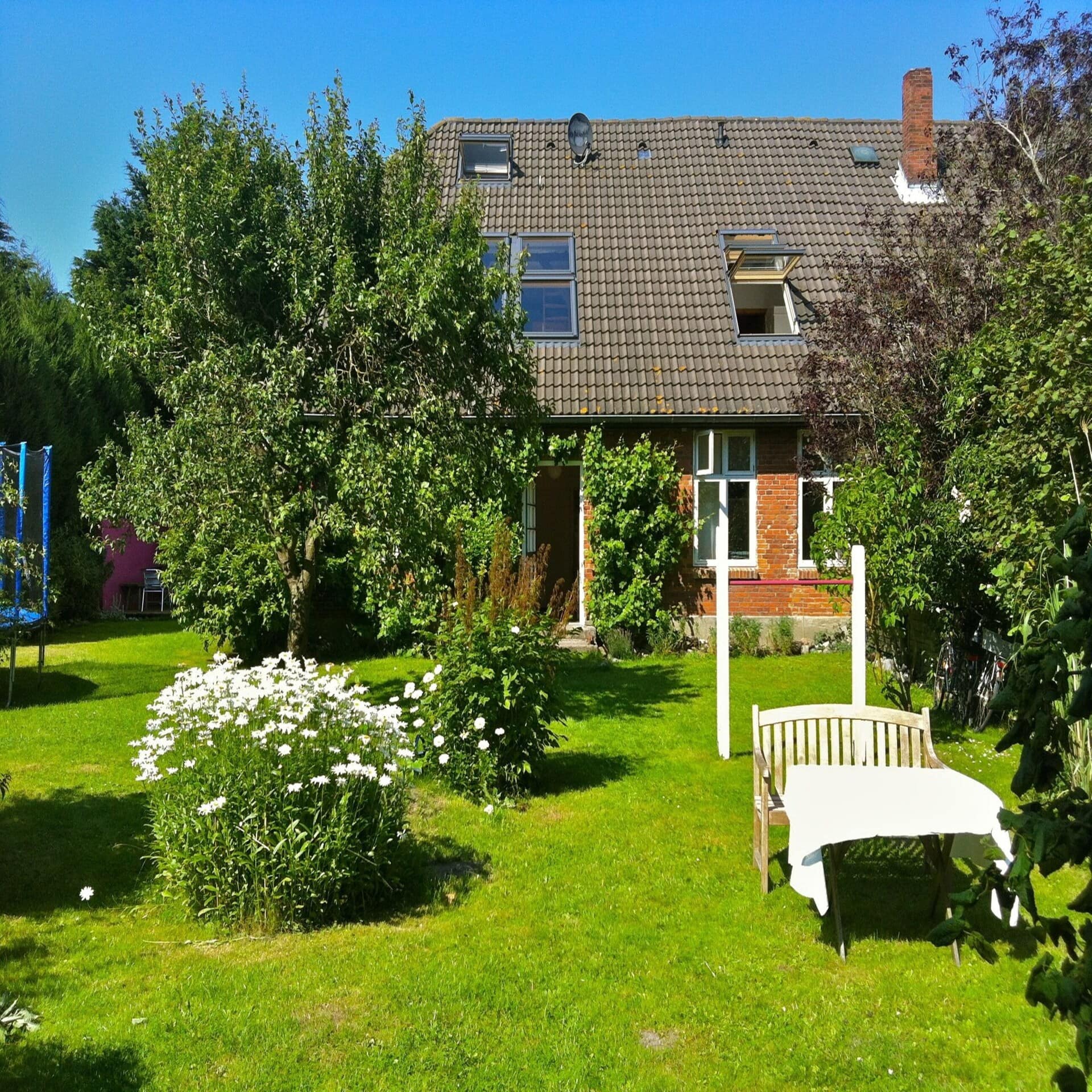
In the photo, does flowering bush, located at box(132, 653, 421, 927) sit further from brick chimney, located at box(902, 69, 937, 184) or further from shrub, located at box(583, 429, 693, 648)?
brick chimney, located at box(902, 69, 937, 184)

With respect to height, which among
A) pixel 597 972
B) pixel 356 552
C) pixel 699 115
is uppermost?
pixel 699 115

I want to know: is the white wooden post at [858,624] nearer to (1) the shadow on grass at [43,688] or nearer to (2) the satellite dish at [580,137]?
(1) the shadow on grass at [43,688]

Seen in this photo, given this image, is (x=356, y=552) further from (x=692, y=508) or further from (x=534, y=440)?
(x=692, y=508)

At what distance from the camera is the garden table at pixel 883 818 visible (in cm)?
461

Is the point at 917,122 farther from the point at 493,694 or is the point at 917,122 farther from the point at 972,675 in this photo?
the point at 493,694

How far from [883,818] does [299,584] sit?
7201 millimetres

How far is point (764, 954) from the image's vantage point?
16.2 feet

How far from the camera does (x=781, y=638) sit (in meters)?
13.7

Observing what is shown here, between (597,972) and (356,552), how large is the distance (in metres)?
6.01

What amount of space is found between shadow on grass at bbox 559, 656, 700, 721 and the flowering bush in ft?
14.6

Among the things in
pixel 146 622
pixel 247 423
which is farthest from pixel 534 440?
pixel 146 622

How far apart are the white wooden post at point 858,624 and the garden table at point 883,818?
2.65m

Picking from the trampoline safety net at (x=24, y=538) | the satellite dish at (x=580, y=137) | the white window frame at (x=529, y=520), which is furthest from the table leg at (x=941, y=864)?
the satellite dish at (x=580, y=137)

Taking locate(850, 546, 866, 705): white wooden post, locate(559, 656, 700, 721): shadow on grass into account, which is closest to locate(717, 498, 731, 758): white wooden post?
locate(850, 546, 866, 705): white wooden post
